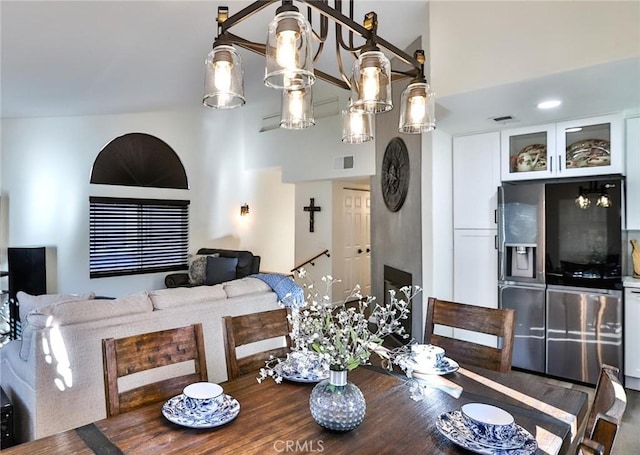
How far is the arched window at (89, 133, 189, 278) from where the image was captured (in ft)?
20.2

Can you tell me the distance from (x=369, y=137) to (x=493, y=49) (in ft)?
4.71

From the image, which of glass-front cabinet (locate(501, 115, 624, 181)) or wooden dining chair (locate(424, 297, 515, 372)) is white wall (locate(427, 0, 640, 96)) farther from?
wooden dining chair (locate(424, 297, 515, 372))

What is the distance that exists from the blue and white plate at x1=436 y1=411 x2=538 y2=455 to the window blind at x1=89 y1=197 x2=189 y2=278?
6.25 metres

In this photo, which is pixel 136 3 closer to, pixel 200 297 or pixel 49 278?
pixel 200 297

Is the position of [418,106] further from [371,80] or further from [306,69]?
[306,69]

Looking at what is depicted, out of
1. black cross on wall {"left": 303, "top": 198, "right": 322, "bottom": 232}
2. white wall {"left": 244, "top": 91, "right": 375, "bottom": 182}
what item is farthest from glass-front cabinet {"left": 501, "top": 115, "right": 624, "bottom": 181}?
black cross on wall {"left": 303, "top": 198, "right": 322, "bottom": 232}

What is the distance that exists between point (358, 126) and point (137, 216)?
219 inches

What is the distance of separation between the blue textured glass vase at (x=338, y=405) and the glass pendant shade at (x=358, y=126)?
4.32 ft

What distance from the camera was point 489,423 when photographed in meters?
1.18

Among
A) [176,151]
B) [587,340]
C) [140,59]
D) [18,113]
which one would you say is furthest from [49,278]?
[587,340]

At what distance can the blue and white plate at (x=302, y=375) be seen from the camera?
1573mm

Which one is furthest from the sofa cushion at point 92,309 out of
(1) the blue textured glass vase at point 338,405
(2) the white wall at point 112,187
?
(2) the white wall at point 112,187

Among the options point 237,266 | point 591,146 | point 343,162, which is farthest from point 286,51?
point 237,266

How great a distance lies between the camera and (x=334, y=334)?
1.22 metres
